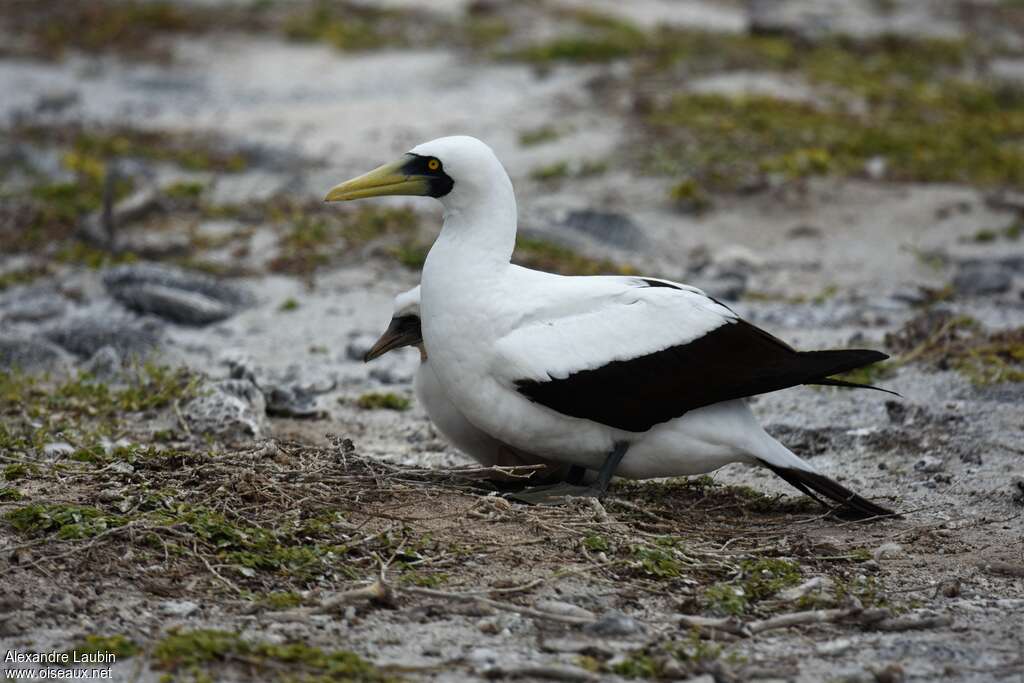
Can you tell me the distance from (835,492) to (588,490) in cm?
100

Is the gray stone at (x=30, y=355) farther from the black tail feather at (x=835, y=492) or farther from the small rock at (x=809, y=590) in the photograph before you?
the small rock at (x=809, y=590)

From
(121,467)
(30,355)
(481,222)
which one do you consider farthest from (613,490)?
(30,355)

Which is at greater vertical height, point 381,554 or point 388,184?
point 388,184

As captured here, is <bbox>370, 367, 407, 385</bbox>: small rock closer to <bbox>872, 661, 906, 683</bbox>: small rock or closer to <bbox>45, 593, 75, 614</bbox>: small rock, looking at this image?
<bbox>45, 593, 75, 614</bbox>: small rock

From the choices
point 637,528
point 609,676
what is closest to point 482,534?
point 637,528

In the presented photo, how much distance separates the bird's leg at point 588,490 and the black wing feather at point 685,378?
7.2 inches

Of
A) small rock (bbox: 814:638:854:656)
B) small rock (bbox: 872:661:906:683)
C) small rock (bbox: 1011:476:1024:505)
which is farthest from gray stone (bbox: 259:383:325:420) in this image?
small rock (bbox: 872:661:906:683)

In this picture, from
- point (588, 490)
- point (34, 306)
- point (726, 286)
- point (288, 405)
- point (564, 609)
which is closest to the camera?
point (564, 609)

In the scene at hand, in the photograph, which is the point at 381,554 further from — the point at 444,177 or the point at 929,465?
the point at 929,465

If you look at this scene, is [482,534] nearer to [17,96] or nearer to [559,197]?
[559,197]

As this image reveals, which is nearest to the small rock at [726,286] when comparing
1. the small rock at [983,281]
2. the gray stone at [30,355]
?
the small rock at [983,281]

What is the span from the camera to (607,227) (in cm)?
1079

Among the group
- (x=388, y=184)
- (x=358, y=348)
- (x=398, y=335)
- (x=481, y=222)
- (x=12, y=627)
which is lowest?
(x=358, y=348)

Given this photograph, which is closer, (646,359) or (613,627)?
(613,627)
